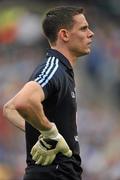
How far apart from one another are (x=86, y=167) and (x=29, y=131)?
4533mm

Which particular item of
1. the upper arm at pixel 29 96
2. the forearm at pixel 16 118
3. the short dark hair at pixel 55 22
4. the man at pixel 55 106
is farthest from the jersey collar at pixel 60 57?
the forearm at pixel 16 118

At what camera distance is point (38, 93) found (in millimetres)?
4555

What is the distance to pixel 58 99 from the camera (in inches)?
187

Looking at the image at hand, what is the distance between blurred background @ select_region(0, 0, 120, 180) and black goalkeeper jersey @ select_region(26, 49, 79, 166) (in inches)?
174

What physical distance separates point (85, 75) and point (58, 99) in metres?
4.66

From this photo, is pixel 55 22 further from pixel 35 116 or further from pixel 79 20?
pixel 35 116

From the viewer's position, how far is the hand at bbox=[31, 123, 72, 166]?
4668 millimetres

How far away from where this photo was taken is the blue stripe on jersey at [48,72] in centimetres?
465

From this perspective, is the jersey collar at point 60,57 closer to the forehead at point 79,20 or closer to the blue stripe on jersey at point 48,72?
the blue stripe on jersey at point 48,72

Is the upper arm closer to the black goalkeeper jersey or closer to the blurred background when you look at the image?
the black goalkeeper jersey

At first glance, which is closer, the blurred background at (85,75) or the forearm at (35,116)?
the forearm at (35,116)

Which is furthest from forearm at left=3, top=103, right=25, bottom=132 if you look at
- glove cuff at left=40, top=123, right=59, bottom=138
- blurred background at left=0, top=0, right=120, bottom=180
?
blurred background at left=0, top=0, right=120, bottom=180

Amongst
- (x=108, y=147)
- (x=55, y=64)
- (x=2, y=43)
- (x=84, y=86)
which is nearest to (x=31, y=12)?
(x=2, y=43)

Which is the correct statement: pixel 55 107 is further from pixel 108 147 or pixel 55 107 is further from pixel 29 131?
pixel 108 147
